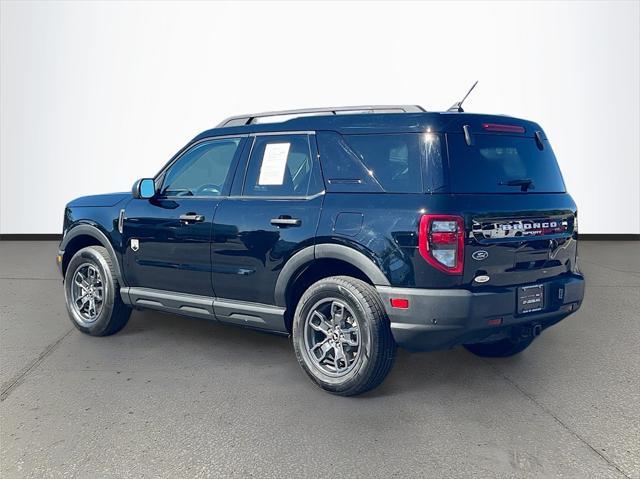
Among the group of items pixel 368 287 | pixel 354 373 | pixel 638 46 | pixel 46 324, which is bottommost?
pixel 46 324

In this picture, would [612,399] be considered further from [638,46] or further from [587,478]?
[638,46]

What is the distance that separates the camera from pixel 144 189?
17.4 feet

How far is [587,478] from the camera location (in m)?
3.08

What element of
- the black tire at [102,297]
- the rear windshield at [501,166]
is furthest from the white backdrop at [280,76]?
the rear windshield at [501,166]

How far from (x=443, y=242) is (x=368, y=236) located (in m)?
0.49

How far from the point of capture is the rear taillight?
3768mm

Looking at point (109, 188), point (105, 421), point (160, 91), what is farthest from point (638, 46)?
point (105, 421)

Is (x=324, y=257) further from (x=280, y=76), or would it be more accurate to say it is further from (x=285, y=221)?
(x=280, y=76)

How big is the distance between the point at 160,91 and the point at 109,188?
238cm

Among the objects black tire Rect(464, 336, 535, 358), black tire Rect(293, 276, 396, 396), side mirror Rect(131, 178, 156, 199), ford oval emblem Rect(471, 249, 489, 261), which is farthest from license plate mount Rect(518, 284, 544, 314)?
side mirror Rect(131, 178, 156, 199)

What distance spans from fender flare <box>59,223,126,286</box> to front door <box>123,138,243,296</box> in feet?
0.36

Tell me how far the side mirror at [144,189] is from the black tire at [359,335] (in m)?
1.80

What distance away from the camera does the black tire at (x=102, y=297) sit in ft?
18.7

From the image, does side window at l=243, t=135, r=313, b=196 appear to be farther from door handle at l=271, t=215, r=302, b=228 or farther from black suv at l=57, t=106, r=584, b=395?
door handle at l=271, t=215, r=302, b=228
